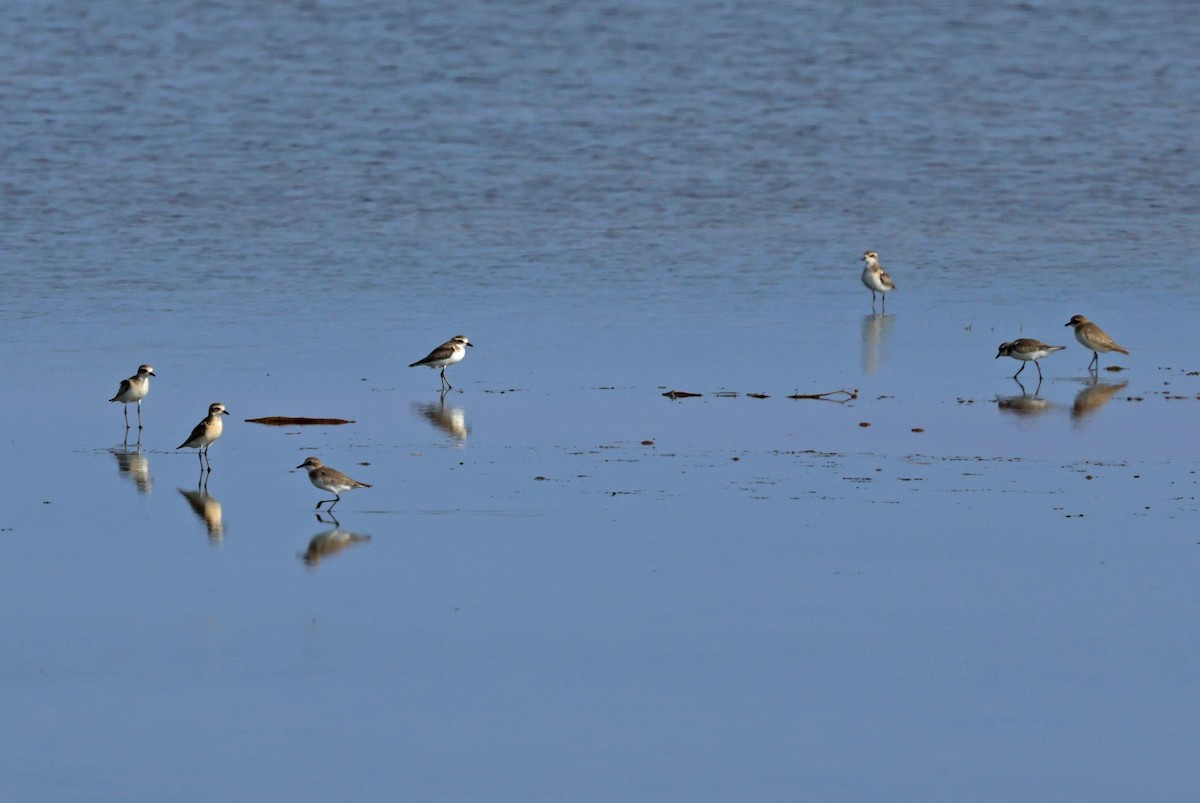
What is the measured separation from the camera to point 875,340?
22.0 m

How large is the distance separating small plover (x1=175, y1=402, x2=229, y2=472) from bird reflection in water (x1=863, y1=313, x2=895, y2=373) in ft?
23.5

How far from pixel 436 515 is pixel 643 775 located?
16.6 feet

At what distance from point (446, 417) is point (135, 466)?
311 cm

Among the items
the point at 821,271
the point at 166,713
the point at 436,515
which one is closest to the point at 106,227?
the point at 821,271

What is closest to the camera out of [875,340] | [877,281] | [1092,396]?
[1092,396]

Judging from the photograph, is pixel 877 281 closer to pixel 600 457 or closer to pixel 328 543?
pixel 600 457

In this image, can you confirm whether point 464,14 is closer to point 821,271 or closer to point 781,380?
point 821,271

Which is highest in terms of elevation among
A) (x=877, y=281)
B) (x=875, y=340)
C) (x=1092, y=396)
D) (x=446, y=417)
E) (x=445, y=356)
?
(x=877, y=281)

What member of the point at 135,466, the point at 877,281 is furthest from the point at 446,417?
the point at 877,281

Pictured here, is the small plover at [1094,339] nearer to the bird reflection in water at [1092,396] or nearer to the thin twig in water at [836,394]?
the bird reflection in water at [1092,396]

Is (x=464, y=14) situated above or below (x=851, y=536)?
above

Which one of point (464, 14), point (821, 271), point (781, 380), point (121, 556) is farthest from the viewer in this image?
point (464, 14)

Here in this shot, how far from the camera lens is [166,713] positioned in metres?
8.89

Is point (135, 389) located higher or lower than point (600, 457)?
higher
